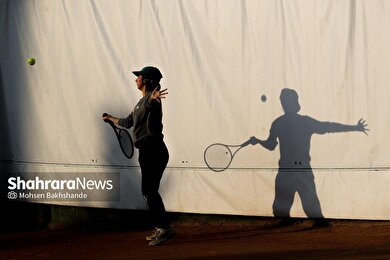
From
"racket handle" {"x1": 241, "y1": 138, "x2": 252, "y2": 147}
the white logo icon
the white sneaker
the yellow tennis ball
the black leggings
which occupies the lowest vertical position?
the white sneaker

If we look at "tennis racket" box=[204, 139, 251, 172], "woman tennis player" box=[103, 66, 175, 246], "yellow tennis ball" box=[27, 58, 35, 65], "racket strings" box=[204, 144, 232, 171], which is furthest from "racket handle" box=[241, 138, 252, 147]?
"yellow tennis ball" box=[27, 58, 35, 65]

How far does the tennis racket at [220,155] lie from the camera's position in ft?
23.5

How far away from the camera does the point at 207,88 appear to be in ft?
23.6

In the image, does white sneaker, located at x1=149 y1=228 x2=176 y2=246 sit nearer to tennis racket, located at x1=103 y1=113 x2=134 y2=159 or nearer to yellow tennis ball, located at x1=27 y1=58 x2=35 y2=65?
tennis racket, located at x1=103 y1=113 x2=134 y2=159

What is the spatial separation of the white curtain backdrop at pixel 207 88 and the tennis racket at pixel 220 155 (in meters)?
0.05

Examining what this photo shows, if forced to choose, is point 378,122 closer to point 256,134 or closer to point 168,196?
point 256,134

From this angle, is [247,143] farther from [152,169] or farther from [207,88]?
[152,169]

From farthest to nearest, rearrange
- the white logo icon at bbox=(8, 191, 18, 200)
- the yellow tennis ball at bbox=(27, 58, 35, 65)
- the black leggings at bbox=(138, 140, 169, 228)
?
the white logo icon at bbox=(8, 191, 18, 200) < the yellow tennis ball at bbox=(27, 58, 35, 65) < the black leggings at bbox=(138, 140, 169, 228)

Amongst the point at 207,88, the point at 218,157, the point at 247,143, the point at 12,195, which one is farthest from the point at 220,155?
the point at 12,195

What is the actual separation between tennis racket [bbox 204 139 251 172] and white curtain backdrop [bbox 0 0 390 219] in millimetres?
50

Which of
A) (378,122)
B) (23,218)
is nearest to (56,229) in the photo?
(23,218)

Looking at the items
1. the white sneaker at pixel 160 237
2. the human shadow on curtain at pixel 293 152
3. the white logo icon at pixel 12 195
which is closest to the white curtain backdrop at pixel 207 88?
the human shadow on curtain at pixel 293 152

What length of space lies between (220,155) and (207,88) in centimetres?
67

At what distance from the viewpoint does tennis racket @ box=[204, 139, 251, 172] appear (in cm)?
717
